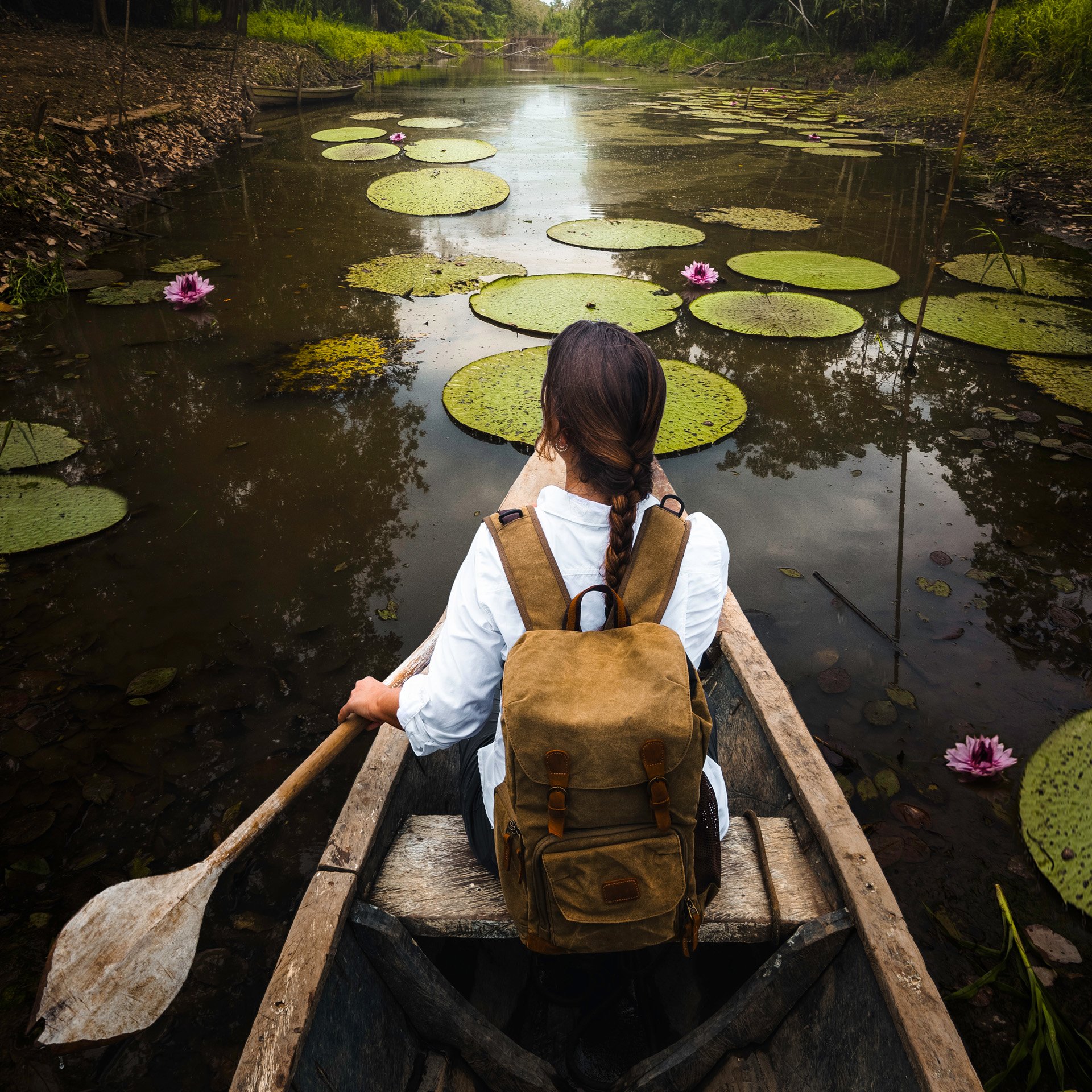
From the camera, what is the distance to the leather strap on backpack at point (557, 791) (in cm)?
79

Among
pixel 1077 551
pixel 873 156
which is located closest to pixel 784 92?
pixel 873 156

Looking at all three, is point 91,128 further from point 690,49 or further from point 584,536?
point 690,49

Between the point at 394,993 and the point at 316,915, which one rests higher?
the point at 316,915

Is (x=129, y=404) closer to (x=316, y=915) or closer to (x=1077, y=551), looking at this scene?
(x=316, y=915)

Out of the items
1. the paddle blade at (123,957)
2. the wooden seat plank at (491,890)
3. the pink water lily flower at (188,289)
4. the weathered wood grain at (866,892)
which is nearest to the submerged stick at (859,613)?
the weathered wood grain at (866,892)

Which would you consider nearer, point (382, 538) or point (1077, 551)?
point (1077, 551)

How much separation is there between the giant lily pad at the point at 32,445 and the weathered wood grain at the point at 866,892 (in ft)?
9.10

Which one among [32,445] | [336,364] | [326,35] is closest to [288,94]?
[326,35]

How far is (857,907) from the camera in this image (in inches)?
41.2

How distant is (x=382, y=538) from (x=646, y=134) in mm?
9310

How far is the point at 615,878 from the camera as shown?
85 centimetres

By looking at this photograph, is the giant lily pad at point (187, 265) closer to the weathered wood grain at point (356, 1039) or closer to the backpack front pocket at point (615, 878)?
the weathered wood grain at point (356, 1039)

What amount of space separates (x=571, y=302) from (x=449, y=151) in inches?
188

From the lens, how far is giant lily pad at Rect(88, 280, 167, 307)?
4.04 m
